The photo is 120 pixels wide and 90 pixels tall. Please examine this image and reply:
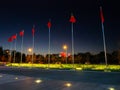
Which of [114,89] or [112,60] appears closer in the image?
[114,89]

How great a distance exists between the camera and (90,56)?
3152 inches

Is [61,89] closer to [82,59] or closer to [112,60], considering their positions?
[112,60]

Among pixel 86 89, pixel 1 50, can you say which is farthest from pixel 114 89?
pixel 1 50

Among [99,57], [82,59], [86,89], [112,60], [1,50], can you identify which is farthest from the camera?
[1,50]

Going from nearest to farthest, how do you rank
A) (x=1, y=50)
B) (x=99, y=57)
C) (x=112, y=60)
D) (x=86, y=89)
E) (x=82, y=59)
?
1. (x=86, y=89)
2. (x=112, y=60)
3. (x=99, y=57)
4. (x=82, y=59)
5. (x=1, y=50)

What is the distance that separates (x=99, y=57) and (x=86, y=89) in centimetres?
6397

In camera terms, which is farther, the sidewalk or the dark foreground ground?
the dark foreground ground

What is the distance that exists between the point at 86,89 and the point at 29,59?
75.9 m

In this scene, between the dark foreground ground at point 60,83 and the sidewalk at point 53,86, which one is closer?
the sidewalk at point 53,86

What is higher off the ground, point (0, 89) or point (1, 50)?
point (1, 50)

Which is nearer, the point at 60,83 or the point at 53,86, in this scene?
the point at 53,86

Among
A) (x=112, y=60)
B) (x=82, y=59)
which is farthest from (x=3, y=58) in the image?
(x=112, y=60)

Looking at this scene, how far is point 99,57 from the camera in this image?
71.3 metres

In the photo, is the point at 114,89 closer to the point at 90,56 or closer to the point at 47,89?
the point at 47,89
